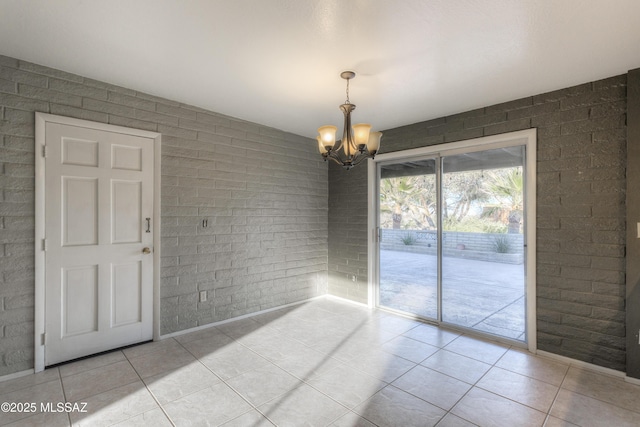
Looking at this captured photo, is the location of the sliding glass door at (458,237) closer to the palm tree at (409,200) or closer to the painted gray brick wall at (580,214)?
the palm tree at (409,200)

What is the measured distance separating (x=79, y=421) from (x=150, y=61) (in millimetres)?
2658

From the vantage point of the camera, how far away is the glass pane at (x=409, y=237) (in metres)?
3.89

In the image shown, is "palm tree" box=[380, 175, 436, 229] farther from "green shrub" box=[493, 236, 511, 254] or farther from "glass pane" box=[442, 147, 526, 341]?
"green shrub" box=[493, 236, 511, 254]

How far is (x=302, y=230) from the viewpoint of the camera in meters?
4.66

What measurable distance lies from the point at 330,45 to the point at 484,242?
8.78 ft

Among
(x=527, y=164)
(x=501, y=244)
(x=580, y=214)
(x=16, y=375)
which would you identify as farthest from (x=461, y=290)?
(x=16, y=375)

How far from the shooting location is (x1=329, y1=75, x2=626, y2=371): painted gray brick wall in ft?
8.52

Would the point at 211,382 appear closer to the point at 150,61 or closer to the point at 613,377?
the point at 150,61

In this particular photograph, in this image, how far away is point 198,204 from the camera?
3.52 m

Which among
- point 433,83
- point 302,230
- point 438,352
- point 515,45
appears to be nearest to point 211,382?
point 438,352

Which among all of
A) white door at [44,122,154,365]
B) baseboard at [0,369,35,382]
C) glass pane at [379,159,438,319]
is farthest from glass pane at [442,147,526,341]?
baseboard at [0,369,35,382]

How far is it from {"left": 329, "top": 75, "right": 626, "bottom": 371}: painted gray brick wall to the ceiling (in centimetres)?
20

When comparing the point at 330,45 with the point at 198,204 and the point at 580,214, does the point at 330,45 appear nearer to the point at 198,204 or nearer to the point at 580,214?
the point at 198,204

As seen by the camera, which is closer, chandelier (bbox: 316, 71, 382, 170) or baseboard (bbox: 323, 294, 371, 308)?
chandelier (bbox: 316, 71, 382, 170)
